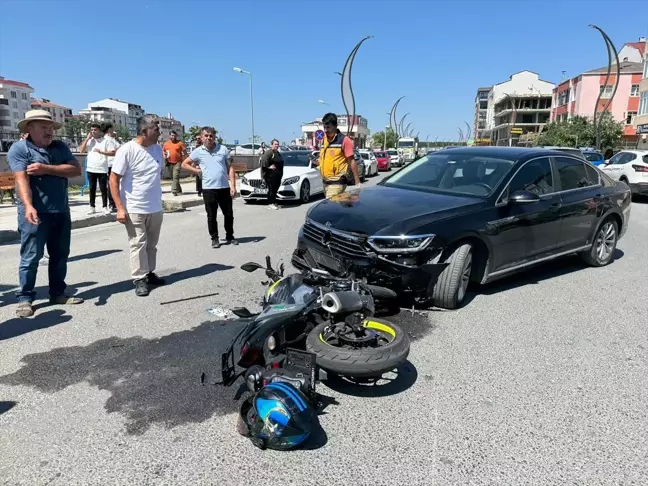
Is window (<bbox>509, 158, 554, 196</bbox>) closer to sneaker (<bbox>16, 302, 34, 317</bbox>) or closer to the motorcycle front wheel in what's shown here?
the motorcycle front wheel

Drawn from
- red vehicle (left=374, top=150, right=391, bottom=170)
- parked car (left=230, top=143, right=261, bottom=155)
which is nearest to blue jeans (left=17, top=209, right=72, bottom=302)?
parked car (left=230, top=143, right=261, bottom=155)

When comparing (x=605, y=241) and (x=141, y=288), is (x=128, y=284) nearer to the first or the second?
(x=141, y=288)

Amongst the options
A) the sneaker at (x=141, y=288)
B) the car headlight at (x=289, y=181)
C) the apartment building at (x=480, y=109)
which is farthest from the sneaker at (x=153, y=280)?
the apartment building at (x=480, y=109)

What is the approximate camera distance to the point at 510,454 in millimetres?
2654

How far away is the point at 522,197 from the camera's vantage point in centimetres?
503

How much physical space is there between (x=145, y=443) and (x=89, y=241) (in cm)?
643

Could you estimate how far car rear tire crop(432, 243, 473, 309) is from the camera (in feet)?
15.2

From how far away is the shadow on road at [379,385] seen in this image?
3.29 meters

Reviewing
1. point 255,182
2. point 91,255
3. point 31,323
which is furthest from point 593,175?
point 255,182

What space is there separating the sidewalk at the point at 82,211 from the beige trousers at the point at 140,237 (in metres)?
4.27

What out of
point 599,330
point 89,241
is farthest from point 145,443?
point 89,241

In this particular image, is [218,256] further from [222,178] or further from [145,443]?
[145,443]

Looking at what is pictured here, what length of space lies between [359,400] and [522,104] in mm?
117579

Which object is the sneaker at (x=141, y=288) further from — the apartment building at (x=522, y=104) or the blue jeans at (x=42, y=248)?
the apartment building at (x=522, y=104)
